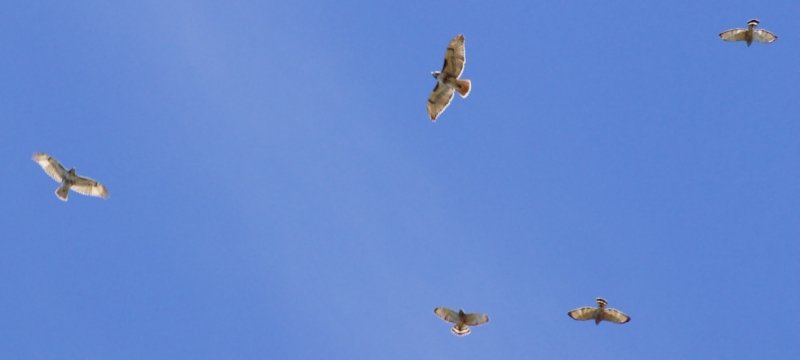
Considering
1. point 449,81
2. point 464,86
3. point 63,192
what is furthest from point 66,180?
point 464,86

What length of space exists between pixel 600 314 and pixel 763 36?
1300 centimetres

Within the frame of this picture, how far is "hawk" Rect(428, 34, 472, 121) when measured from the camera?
1983 inches

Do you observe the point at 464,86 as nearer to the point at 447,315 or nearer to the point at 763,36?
the point at 447,315

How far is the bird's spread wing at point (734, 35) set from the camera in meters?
56.9

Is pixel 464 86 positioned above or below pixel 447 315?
above

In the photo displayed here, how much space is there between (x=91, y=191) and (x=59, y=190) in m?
1.18

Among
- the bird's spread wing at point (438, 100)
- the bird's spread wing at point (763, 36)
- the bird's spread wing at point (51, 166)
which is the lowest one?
the bird's spread wing at point (438, 100)

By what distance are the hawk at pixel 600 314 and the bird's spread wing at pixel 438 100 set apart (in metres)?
8.67

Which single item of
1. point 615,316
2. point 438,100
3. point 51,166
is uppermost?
point 51,166

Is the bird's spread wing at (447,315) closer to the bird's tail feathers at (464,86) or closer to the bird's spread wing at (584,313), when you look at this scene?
the bird's spread wing at (584,313)

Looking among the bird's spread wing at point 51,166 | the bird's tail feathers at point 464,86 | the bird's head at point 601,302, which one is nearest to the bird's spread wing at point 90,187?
the bird's spread wing at point 51,166

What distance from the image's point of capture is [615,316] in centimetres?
5256

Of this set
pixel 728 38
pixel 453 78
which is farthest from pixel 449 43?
pixel 728 38

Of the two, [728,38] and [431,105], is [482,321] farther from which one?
[728,38]
